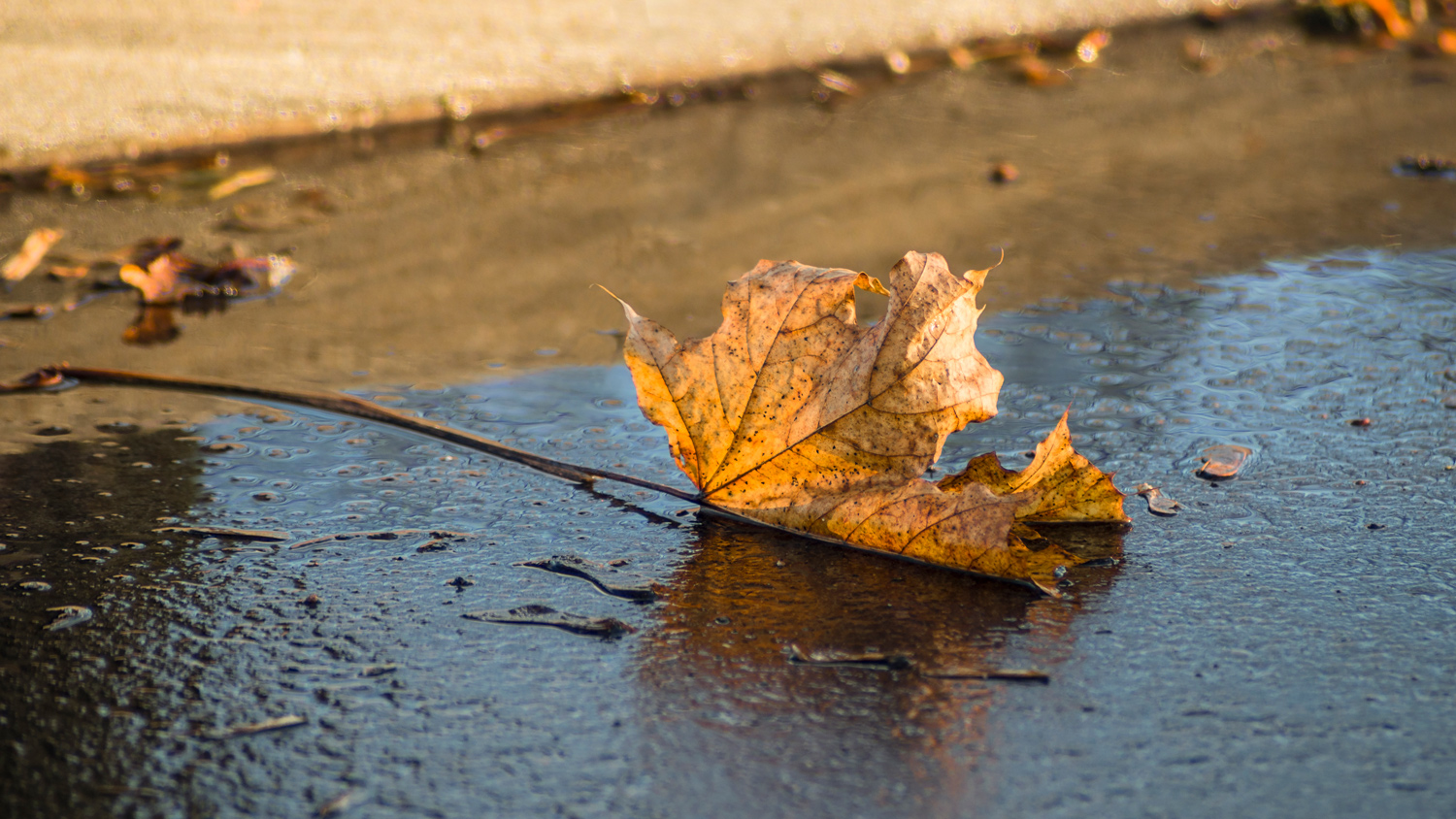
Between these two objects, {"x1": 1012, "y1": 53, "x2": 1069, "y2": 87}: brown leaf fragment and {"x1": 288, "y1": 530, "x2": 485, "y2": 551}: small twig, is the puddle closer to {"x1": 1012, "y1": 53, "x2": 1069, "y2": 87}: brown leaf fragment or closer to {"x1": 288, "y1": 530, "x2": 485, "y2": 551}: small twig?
{"x1": 288, "y1": 530, "x2": 485, "y2": 551}: small twig

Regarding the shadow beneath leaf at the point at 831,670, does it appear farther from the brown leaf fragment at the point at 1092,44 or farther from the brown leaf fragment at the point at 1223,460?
the brown leaf fragment at the point at 1092,44

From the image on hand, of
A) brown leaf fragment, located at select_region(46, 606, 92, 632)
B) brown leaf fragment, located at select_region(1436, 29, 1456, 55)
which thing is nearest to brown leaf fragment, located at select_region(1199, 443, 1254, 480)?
brown leaf fragment, located at select_region(46, 606, 92, 632)

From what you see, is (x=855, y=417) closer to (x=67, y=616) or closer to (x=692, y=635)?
(x=692, y=635)

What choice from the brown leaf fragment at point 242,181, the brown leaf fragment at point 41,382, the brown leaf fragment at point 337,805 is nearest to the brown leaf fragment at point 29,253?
the brown leaf fragment at point 242,181

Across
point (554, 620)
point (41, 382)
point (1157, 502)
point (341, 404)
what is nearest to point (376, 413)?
point (341, 404)

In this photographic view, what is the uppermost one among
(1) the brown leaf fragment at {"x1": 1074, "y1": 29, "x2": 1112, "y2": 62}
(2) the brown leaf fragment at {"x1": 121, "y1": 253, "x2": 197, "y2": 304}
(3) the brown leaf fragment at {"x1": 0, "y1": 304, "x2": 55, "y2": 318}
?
(1) the brown leaf fragment at {"x1": 1074, "y1": 29, "x2": 1112, "y2": 62}
